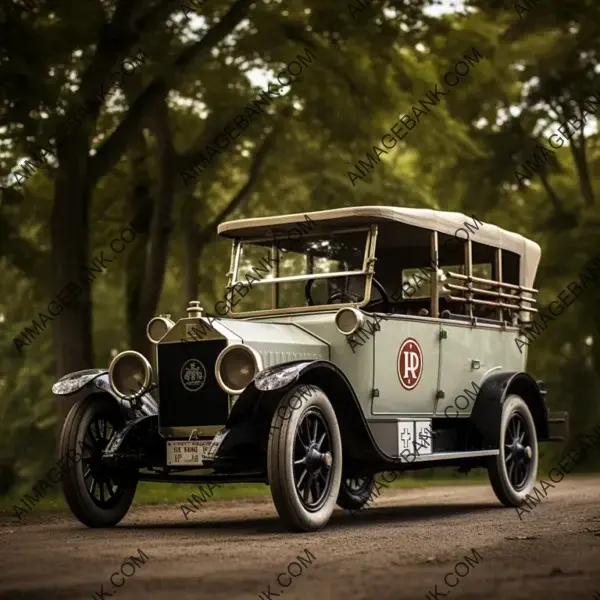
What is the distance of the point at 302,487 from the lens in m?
9.32

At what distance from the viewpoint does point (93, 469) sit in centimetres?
1008

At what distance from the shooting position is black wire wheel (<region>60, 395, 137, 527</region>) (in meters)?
9.84

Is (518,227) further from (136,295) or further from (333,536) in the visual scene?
(333,536)

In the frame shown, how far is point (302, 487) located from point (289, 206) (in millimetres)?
14952

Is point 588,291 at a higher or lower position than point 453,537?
higher

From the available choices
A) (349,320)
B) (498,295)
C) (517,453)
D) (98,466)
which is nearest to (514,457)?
(517,453)

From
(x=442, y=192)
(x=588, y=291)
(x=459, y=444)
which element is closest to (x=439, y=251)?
(x=459, y=444)

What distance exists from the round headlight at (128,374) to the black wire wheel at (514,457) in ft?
11.9

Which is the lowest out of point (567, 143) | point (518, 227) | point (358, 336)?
point (358, 336)

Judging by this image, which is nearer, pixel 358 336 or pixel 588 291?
pixel 358 336

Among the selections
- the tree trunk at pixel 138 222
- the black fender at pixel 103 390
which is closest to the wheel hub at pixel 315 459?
the black fender at pixel 103 390

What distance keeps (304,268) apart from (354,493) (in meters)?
2.45

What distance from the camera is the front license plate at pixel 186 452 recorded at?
945cm

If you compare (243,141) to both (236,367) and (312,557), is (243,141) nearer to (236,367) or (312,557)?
(236,367)
